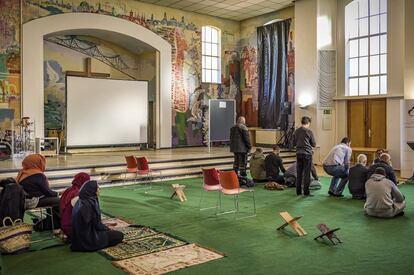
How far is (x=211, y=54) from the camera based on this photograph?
16344mm

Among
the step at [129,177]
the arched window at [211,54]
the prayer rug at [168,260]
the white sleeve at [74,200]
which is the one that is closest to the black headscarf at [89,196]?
the white sleeve at [74,200]

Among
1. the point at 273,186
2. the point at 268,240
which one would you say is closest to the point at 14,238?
the point at 268,240

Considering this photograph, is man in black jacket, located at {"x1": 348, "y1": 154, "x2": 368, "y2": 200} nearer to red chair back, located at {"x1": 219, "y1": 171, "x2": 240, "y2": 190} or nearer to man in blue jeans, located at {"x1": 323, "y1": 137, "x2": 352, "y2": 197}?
man in blue jeans, located at {"x1": 323, "y1": 137, "x2": 352, "y2": 197}

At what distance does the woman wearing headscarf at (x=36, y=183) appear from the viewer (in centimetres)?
542

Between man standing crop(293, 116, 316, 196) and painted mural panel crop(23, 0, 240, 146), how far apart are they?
7594 millimetres

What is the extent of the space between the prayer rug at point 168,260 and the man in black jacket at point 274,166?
16.1 ft

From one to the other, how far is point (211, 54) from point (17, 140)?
781 centimetres

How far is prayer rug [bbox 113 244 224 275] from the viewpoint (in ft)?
13.8

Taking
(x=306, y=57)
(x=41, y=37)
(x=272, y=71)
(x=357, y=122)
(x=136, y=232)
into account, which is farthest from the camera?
(x=272, y=71)

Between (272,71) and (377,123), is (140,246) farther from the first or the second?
(272,71)

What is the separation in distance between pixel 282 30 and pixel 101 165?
8.34 meters

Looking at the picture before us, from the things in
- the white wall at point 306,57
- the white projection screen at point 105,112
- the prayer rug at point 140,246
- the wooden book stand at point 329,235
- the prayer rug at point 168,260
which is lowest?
the prayer rug at point 168,260

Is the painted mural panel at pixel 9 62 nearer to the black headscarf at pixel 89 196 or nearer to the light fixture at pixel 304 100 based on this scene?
the black headscarf at pixel 89 196

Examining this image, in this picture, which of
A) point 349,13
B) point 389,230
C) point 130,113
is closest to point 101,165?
point 130,113
